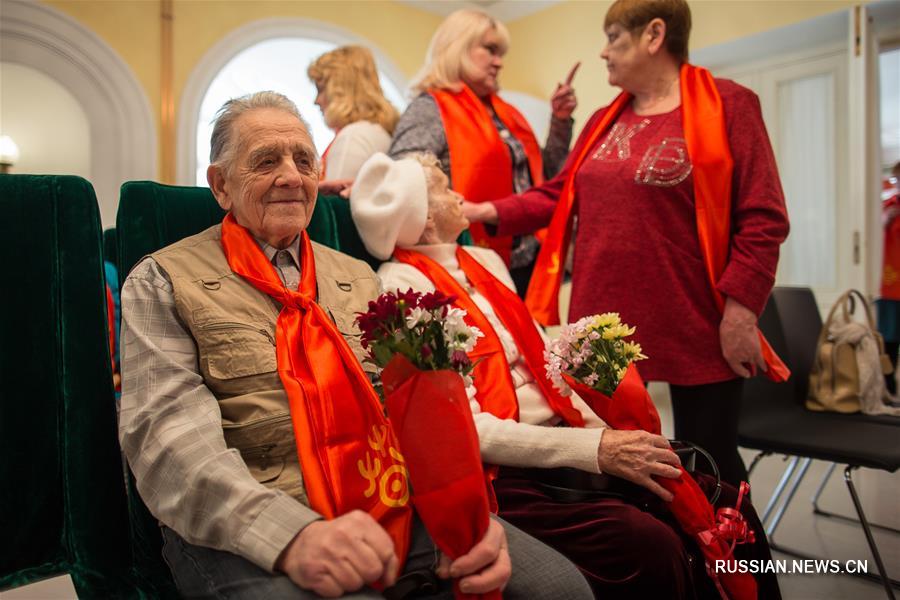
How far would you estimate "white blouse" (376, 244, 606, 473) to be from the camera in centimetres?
137

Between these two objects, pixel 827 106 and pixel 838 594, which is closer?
pixel 838 594

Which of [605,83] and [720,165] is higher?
[605,83]

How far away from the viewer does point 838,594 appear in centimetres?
206

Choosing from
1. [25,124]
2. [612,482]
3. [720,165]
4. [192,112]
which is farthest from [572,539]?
[25,124]

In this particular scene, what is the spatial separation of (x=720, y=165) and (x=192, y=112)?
13.0ft

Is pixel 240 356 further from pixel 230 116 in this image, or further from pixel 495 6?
pixel 495 6

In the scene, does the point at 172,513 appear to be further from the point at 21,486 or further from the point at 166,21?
the point at 166,21

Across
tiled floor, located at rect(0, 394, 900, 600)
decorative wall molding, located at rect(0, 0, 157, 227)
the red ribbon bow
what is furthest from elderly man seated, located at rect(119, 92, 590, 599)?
decorative wall molding, located at rect(0, 0, 157, 227)

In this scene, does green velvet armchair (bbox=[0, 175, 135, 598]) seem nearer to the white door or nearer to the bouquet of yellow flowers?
the bouquet of yellow flowers

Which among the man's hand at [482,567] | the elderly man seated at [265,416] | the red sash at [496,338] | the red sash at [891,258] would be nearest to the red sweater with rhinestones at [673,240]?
the red sash at [496,338]

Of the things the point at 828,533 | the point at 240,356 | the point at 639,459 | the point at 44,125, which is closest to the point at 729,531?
the point at 639,459

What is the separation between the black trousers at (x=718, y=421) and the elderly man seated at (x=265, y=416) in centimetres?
78

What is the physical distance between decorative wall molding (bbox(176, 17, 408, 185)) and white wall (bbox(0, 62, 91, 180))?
23.0 inches

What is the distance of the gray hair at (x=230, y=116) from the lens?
131cm
